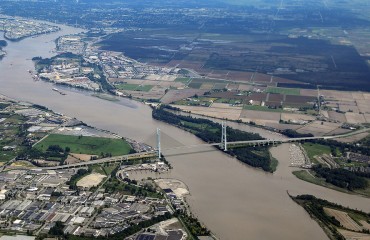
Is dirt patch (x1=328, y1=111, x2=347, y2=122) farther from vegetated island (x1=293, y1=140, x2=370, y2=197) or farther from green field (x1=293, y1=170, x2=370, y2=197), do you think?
green field (x1=293, y1=170, x2=370, y2=197)

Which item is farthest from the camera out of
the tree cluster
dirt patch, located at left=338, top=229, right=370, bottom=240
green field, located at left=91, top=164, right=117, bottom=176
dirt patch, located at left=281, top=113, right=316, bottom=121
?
dirt patch, located at left=281, top=113, right=316, bottom=121

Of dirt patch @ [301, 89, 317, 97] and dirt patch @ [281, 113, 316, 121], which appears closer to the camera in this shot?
dirt patch @ [281, 113, 316, 121]

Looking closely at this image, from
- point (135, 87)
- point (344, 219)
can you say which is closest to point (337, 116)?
point (344, 219)

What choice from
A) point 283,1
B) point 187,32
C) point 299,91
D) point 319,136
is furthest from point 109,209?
point 283,1

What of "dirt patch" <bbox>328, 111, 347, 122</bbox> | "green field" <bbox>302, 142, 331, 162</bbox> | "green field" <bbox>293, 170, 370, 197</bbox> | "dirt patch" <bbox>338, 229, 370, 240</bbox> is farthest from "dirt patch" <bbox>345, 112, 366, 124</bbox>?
"dirt patch" <bbox>338, 229, 370, 240</bbox>

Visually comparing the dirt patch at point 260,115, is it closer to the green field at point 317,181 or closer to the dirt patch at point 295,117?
the dirt patch at point 295,117

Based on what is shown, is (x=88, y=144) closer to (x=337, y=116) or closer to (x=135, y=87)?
(x=135, y=87)

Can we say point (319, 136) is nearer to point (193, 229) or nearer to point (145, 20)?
point (193, 229)
